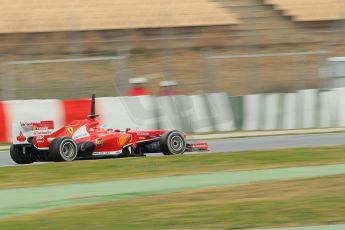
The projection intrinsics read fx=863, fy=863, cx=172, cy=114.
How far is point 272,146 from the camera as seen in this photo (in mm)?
16203

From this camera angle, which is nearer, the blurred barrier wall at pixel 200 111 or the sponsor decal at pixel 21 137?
the sponsor decal at pixel 21 137

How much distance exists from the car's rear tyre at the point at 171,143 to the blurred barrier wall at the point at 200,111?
495 cm

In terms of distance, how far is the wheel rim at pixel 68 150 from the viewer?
13.3 meters

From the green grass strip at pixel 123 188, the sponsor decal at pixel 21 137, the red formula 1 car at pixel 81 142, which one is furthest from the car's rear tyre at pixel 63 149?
the green grass strip at pixel 123 188

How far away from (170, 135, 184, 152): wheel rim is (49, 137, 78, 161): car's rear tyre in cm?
166

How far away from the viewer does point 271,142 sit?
17.4 meters

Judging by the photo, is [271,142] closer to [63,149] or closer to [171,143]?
[171,143]

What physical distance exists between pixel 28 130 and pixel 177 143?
2.48 metres

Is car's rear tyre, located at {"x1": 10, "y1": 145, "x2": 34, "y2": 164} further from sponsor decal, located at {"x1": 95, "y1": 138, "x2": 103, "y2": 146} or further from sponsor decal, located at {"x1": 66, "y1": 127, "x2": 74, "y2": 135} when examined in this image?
sponsor decal, located at {"x1": 95, "y1": 138, "x2": 103, "y2": 146}

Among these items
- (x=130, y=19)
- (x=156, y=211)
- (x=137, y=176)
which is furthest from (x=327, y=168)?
(x=130, y=19)

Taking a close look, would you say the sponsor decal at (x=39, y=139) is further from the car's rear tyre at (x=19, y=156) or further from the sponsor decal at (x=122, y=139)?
the sponsor decal at (x=122, y=139)

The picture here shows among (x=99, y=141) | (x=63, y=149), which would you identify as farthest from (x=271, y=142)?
(x=63, y=149)

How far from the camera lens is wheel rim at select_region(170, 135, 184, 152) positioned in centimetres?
1414

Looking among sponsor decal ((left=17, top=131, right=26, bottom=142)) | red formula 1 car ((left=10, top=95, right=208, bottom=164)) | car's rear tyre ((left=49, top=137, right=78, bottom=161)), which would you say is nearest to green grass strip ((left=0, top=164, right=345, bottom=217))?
car's rear tyre ((left=49, top=137, right=78, bottom=161))
